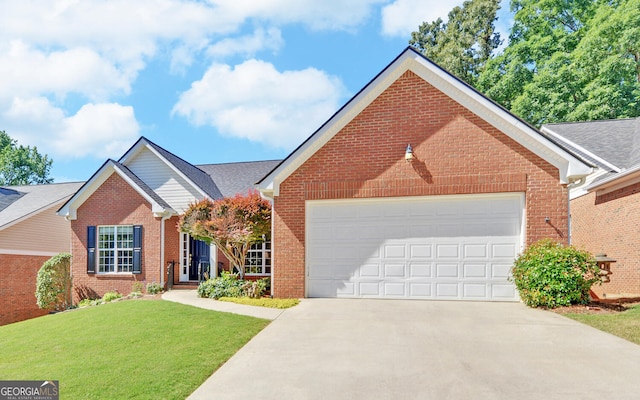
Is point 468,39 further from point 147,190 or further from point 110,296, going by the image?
point 110,296

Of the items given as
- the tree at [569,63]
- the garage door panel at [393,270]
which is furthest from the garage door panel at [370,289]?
the tree at [569,63]

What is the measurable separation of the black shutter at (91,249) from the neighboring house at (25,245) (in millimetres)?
4860

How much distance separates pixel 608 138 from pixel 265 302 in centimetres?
1488

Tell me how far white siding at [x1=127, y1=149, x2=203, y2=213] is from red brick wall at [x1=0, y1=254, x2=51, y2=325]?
6.92 meters

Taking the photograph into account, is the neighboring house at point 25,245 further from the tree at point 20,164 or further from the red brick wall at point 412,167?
the tree at point 20,164

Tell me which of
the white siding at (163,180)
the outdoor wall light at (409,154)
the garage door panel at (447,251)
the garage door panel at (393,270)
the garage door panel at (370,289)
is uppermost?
the outdoor wall light at (409,154)

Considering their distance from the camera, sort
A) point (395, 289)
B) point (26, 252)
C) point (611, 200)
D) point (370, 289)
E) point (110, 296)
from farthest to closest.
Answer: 1. point (26, 252)
2. point (110, 296)
3. point (611, 200)
4. point (370, 289)
5. point (395, 289)

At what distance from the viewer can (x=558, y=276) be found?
8.09 meters

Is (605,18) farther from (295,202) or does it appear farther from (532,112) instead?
(295,202)

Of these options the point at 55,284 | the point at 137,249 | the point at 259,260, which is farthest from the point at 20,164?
the point at 259,260

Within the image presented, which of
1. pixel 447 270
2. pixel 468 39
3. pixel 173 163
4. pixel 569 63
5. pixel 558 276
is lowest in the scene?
pixel 447 270

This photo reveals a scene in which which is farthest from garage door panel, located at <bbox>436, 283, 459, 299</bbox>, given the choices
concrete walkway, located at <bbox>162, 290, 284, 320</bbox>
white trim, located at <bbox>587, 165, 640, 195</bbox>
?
white trim, located at <bbox>587, 165, 640, 195</bbox>

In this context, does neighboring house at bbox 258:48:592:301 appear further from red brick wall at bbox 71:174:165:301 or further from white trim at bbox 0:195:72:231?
white trim at bbox 0:195:72:231

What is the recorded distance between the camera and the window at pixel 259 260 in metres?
14.0
